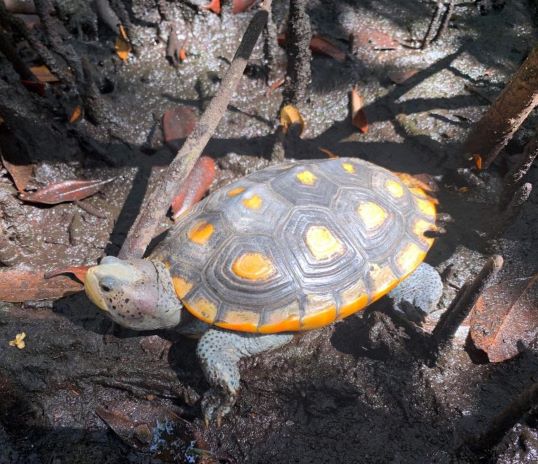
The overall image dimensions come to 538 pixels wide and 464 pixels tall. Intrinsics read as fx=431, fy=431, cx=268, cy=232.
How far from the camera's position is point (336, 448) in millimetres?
2668


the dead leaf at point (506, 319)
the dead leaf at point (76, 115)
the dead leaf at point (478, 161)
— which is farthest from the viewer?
the dead leaf at point (76, 115)

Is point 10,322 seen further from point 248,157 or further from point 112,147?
point 248,157

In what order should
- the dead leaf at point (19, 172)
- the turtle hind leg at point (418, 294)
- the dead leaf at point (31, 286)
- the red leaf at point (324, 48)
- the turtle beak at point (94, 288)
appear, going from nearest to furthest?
the turtle beak at point (94, 288) → the turtle hind leg at point (418, 294) → the dead leaf at point (31, 286) → the dead leaf at point (19, 172) → the red leaf at point (324, 48)

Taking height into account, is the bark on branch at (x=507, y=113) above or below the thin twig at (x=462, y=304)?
above

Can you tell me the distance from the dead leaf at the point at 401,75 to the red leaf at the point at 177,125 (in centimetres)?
208

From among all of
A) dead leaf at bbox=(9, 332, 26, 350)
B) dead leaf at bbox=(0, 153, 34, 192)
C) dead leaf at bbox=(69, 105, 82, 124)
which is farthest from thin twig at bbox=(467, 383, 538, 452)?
dead leaf at bbox=(69, 105, 82, 124)

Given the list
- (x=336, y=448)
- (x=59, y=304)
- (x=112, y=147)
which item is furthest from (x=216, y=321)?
(x=112, y=147)

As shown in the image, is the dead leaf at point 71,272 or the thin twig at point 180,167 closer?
the thin twig at point 180,167

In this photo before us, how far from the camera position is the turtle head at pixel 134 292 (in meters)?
2.64

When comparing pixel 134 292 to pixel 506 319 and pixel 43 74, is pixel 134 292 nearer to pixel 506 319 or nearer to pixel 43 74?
pixel 506 319

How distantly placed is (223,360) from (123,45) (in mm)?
3433

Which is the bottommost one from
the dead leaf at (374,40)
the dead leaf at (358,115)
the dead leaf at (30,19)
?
the dead leaf at (30,19)

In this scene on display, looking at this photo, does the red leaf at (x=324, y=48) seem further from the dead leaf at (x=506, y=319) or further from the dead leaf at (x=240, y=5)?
the dead leaf at (x=506, y=319)

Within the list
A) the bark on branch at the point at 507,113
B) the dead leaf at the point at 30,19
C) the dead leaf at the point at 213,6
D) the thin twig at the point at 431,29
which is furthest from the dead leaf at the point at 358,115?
the dead leaf at the point at 30,19
